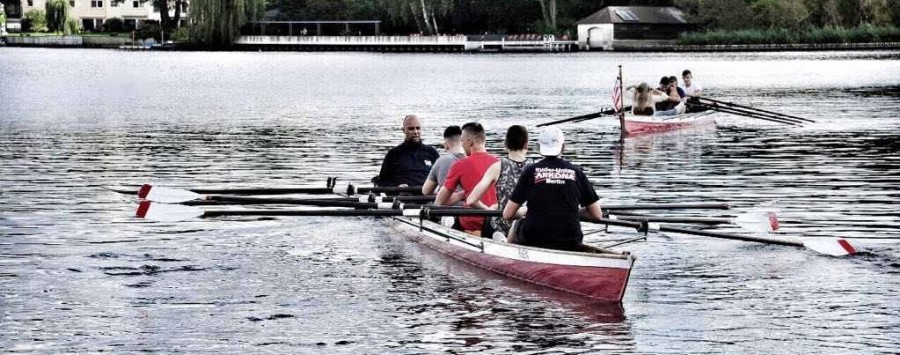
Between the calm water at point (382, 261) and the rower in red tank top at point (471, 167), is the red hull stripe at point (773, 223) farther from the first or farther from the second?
the rower in red tank top at point (471, 167)

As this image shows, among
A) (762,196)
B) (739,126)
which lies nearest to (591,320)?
(762,196)

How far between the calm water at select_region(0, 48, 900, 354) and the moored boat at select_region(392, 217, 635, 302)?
202 millimetres

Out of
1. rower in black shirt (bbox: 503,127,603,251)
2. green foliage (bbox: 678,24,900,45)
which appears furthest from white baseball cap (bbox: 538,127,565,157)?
green foliage (bbox: 678,24,900,45)

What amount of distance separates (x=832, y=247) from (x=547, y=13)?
16218cm

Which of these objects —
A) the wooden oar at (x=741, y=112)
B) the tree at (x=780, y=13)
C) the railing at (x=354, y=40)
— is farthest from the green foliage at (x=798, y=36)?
the wooden oar at (x=741, y=112)

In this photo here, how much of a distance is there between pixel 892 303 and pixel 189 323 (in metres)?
7.74

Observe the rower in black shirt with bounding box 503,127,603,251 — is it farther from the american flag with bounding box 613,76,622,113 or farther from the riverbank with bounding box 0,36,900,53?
the riverbank with bounding box 0,36,900,53

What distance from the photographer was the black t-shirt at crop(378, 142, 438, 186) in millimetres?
21828

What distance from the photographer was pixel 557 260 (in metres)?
16.5

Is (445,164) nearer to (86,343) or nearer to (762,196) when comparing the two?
(86,343)

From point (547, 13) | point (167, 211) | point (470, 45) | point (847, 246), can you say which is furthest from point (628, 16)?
point (167, 211)

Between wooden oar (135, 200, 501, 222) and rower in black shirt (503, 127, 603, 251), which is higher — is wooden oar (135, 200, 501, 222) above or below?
below

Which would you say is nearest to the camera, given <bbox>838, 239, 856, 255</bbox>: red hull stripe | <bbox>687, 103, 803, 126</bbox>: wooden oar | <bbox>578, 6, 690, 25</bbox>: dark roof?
<bbox>838, 239, 856, 255</bbox>: red hull stripe

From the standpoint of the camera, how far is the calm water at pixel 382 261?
1544 centimetres
